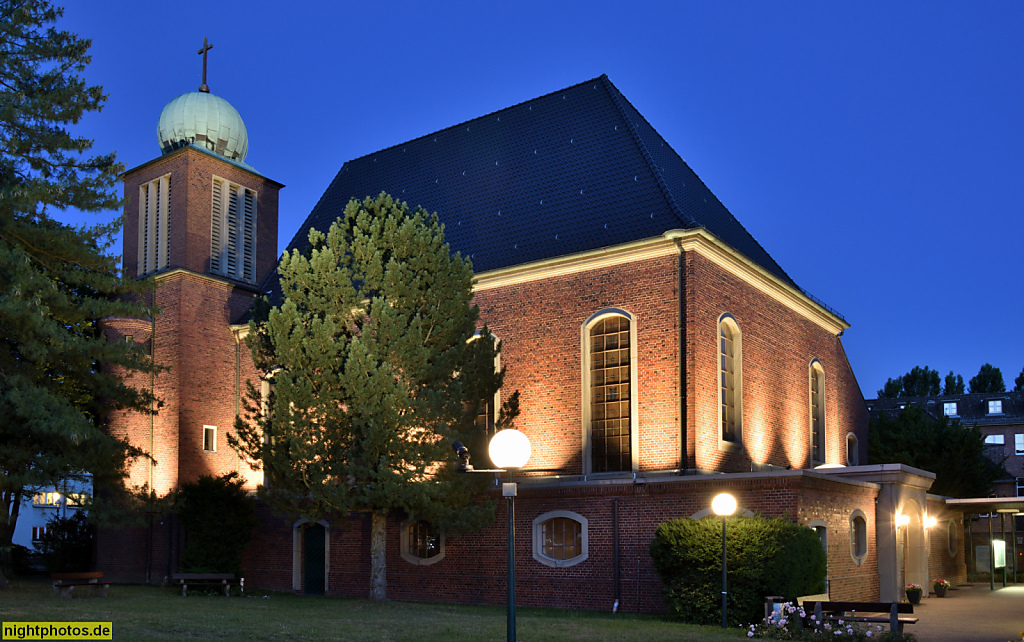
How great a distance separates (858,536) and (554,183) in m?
12.0

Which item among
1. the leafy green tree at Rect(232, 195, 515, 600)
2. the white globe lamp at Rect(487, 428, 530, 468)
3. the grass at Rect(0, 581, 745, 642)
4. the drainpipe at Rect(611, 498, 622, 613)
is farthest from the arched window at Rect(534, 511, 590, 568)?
the white globe lamp at Rect(487, 428, 530, 468)

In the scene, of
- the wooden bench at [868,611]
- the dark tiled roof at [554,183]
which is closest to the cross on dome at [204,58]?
the dark tiled roof at [554,183]

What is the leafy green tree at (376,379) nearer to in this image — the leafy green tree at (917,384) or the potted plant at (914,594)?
the potted plant at (914,594)

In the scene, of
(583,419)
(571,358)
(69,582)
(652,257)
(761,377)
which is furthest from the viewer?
(761,377)

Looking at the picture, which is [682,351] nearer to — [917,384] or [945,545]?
[945,545]

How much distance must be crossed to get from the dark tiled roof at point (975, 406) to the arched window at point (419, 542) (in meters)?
42.4

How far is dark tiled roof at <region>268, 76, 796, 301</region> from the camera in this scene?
23656 millimetres

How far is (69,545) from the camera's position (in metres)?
30.1

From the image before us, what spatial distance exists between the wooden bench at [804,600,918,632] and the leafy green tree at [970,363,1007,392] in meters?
Result: 74.4

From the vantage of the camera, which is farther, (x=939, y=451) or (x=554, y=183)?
(x=939, y=451)

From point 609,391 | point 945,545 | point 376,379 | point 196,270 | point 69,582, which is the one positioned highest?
point 196,270

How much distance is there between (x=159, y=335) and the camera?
94.6ft

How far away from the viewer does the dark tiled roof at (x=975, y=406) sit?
58062 mm

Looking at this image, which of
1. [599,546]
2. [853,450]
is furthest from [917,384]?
[599,546]
